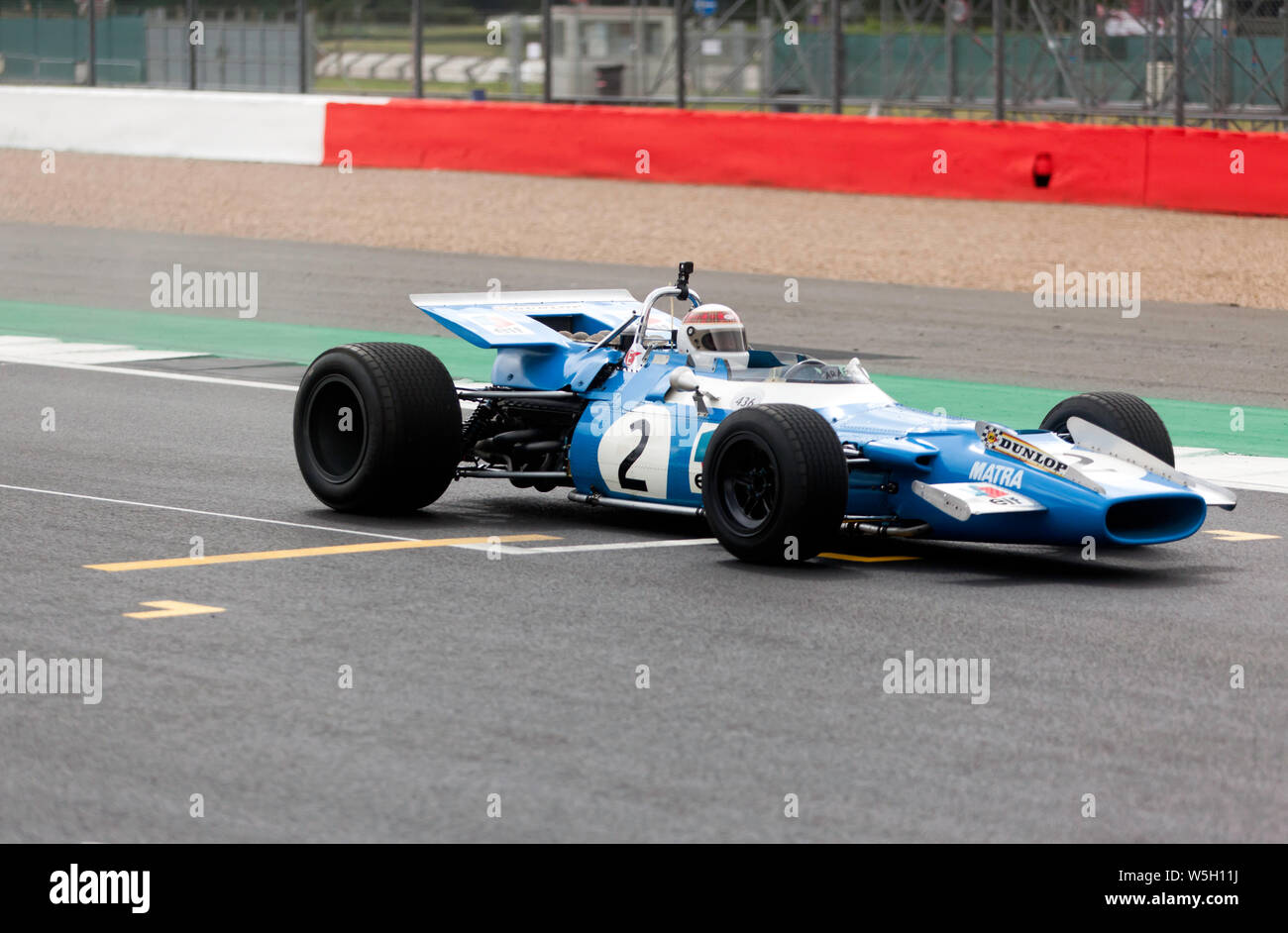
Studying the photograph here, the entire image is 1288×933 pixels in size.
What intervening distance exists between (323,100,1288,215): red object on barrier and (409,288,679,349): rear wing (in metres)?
14.3

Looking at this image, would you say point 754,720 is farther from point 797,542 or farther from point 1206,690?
point 797,542

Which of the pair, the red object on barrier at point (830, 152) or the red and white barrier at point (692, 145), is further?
the red and white barrier at point (692, 145)

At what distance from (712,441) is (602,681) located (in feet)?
7.02

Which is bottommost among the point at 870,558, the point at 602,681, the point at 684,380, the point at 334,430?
the point at 602,681

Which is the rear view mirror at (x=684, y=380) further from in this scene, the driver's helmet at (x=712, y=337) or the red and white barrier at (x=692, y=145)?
the red and white barrier at (x=692, y=145)

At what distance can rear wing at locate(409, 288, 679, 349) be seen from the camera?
10711 millimetres

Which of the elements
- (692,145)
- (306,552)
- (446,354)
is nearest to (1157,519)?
Answer: (306,552)

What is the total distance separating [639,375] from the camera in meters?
10.1

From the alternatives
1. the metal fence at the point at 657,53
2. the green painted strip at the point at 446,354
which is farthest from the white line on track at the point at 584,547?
the metal fence at the point at 657,53


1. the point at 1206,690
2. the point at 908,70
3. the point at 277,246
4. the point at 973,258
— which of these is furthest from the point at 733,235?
the point at 1206,690

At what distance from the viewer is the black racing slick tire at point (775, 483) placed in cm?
881

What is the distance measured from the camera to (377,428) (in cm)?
1006

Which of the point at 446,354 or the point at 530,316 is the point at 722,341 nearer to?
the point at 530,316

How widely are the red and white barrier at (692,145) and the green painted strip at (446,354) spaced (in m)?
9.99
